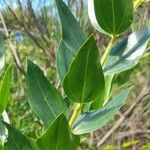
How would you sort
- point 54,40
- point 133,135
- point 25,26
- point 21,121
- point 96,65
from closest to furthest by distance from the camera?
point 96,65 → point 21,121 → point 25,26 → point 54,40 → point 133,135

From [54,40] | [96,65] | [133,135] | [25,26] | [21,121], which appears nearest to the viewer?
[96,65]

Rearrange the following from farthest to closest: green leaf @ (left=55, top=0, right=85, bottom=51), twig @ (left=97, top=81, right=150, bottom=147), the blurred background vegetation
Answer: twig @ (left=97, top=81, right=150, bottom=147) → the blurred background vegetation → green leaf @ (left=55, top=0, right=85, bottom=51)

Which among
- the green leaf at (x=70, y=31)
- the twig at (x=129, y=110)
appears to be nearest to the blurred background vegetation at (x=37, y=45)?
the twig at (x=129, y=110)

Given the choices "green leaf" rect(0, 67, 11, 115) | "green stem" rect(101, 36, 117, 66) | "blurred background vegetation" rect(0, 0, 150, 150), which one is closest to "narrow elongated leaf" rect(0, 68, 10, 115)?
"green leaf" rect(0, 67, 11, 115)

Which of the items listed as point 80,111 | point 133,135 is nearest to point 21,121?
point 80,111

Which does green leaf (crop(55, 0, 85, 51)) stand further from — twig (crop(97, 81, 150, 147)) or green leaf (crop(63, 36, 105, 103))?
twig (crop(97, 81, 150, 147))

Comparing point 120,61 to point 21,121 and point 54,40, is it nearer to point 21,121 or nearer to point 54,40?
point 21,121

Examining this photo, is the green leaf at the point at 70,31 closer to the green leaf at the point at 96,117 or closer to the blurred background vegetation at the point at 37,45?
the green leaf at the point at 96,117
